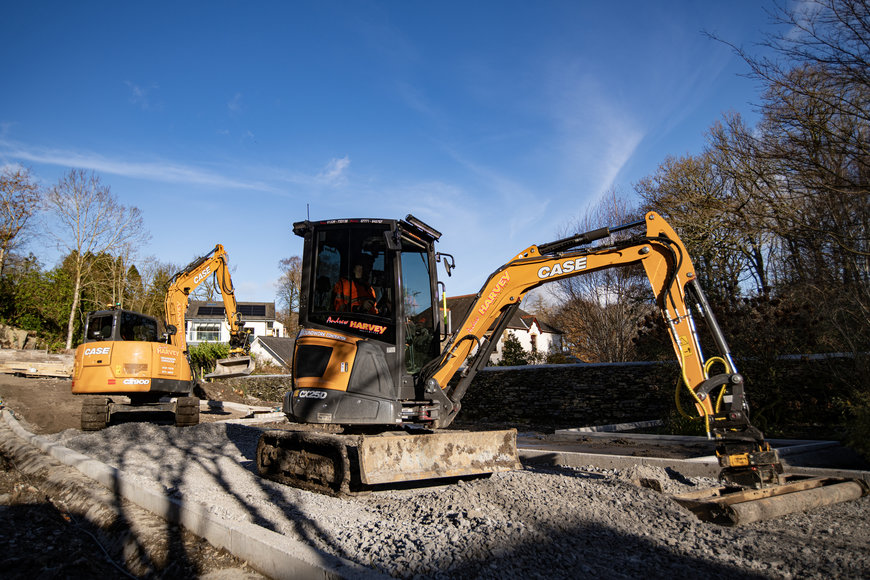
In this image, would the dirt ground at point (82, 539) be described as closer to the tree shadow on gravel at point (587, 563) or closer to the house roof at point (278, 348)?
the tree shadow on gravel at point (587, 563)

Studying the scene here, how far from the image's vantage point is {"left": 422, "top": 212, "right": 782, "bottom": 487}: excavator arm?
16.2 ft

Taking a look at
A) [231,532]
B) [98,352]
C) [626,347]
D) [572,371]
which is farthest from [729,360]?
[626,347]

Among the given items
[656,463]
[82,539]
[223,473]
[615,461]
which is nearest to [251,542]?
[82,539]

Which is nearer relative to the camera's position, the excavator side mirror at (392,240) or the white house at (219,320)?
the excavator side mirror at (392,240)

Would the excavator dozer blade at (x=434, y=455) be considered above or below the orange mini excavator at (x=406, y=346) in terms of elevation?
below

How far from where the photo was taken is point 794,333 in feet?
33.0

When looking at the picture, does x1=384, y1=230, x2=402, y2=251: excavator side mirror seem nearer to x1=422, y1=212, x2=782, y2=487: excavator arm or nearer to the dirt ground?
x1=422, y1=212, x2=782, y2=487: excavator arm

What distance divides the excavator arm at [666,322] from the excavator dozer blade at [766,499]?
0.65ft

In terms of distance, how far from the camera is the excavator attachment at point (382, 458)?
5152 millimetres

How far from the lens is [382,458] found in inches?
203

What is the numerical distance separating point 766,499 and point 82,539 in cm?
559

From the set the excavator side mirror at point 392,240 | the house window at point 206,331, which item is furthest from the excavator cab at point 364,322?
the house window at point 206,331

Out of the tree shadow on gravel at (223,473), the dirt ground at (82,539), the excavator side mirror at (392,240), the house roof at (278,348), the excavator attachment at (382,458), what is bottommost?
the dirt ground at (82,539)

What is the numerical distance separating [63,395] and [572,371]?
14.9 metres
